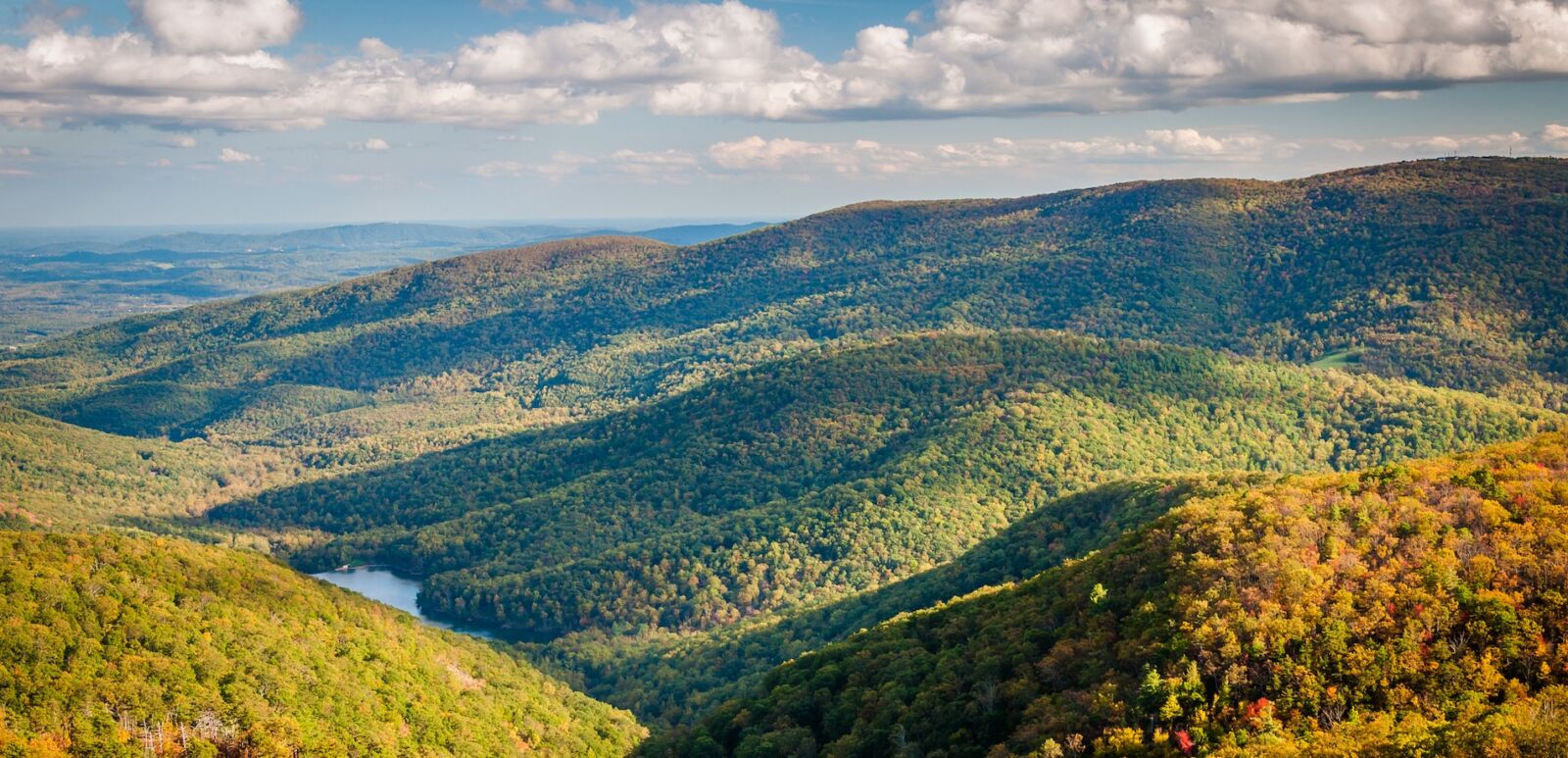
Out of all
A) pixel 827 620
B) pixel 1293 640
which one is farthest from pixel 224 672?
pixel 827 620

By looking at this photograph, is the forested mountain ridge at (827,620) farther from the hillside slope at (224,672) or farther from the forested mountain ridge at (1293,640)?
the forested mountain ridge at (1293,640)

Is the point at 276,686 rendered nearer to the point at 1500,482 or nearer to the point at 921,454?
the point at 1500,482

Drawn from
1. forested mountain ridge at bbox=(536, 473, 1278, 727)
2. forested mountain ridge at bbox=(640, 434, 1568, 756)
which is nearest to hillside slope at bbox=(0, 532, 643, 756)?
forested mountain ridge at bbox=(536, 473, 1278, 727)

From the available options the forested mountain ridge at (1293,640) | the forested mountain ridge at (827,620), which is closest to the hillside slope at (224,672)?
the forested mountain ridge at (827,620)

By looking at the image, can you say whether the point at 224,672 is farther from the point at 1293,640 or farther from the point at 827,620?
the point at 827,620

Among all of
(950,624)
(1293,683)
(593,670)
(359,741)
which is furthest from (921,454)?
(1293,683)

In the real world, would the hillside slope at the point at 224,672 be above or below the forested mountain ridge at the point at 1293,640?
below

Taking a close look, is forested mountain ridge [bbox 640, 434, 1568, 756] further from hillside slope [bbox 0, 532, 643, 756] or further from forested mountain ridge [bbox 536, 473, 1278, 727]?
forested mountain ridge [bbox 536, 473, 1278, 727]
